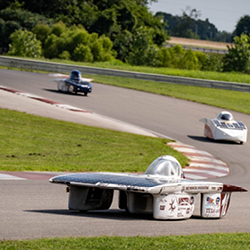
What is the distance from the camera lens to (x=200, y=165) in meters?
15.6

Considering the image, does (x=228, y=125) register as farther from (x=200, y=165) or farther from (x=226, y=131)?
(x=200, y=165)

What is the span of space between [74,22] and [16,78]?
143ft

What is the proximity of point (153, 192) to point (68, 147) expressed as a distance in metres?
8.97

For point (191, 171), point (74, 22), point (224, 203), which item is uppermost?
point (74, 22)

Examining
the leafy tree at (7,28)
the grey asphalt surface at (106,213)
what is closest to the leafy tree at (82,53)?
the leafy tree at (7,28)

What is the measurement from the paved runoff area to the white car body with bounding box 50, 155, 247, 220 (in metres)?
3.28

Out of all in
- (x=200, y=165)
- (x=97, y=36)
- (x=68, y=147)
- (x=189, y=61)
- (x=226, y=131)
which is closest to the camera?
(x=200, y=165)

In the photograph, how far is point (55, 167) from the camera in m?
12.7

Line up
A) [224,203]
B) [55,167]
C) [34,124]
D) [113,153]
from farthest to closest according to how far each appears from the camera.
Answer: [34,124]
[113,153]
[55,167]
[224,203]

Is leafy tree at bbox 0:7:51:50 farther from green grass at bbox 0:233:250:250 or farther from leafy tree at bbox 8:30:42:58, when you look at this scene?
green grass at bbox 0:233:250:250

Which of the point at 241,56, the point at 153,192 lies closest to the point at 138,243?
the point at 153,192

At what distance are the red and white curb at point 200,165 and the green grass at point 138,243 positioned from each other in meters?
7.19

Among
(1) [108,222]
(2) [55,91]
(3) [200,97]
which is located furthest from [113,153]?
(3) [200,97]

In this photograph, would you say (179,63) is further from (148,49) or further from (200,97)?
(200,97)
